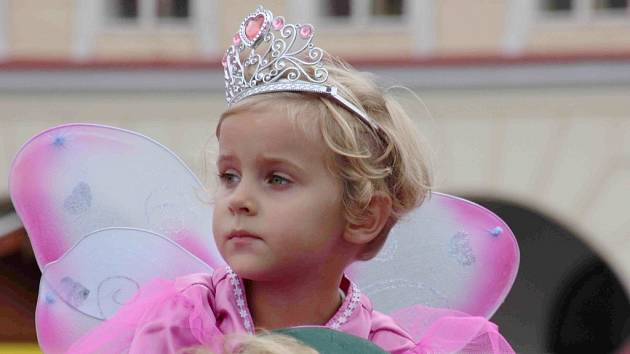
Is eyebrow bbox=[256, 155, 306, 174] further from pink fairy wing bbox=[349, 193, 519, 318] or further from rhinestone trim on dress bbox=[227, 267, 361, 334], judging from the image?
pink fairy wing bbox=[349, 193, 519, 318]

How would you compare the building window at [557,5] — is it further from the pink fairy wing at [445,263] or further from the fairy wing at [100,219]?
the fairy wing at [100,219]

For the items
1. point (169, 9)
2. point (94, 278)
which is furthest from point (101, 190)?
point (169, 9)

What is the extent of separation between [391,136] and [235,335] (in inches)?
15.8

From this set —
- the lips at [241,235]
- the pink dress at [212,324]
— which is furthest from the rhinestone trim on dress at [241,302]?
the lips at [241,235]

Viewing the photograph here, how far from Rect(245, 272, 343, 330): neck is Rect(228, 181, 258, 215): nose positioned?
4.3 inches

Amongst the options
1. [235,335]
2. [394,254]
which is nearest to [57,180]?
[394,254]

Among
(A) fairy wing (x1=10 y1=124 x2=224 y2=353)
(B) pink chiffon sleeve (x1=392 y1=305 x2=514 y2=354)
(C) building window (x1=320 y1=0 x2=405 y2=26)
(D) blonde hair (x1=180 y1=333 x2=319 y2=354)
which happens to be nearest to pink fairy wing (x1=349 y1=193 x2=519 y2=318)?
(B) pink chiffon sleeve (x1=392 y1=305 x2=514 y2=354)

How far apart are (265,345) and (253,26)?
25.0 inches

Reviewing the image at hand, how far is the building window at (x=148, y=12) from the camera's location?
974 centimetres

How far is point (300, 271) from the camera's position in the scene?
1788 mm

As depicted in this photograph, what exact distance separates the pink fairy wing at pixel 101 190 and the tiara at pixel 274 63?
0.25 meters

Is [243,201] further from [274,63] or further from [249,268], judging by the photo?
[274,63]

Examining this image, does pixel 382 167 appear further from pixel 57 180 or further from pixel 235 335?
pixel 57 180

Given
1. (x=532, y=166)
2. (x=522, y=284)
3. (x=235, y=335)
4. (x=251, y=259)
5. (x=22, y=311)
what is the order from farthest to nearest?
(x=522, y=284)
(x=532, y=166)
(x=22, y=311)
(x=251, y=259)
(x=235, y=335)
